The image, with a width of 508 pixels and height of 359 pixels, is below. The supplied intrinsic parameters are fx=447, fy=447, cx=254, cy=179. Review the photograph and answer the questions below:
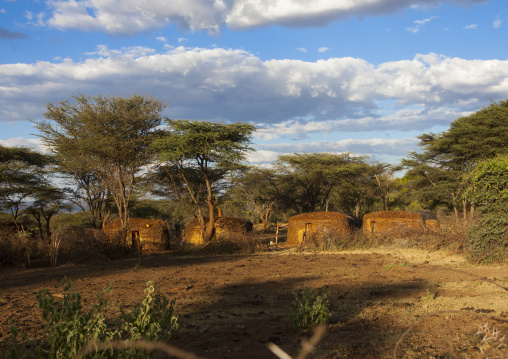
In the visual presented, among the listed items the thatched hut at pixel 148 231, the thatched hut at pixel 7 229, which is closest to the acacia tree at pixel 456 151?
the thatched hut at pixel 148 231

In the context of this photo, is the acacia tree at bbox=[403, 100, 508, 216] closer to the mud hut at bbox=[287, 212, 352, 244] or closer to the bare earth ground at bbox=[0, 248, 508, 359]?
the mud hut at bbox=[287, 212, 352, 244]

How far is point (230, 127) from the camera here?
73.7 ft

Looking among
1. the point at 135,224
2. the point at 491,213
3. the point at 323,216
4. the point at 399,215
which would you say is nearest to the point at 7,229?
the point at 135,224

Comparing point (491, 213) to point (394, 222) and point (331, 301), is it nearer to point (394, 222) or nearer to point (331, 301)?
point (331, 301)

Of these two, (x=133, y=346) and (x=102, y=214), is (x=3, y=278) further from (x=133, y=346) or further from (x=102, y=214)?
(x=102, y=214)

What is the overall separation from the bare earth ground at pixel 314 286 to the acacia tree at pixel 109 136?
9439mm

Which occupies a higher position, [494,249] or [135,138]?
[135,138]

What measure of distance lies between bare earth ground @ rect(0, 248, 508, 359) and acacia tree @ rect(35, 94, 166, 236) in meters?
9.44

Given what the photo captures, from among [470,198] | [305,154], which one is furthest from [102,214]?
[470,198]

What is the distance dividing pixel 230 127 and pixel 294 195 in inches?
622

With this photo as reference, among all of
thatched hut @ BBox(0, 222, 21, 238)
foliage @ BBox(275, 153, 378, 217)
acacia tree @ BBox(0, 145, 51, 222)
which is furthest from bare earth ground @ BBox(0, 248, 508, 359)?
foliage @ BBox(275, 153, 378, 217)

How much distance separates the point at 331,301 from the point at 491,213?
6.37m

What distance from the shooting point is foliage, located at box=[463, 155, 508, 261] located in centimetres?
1110

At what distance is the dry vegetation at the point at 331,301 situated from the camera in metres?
4.64
